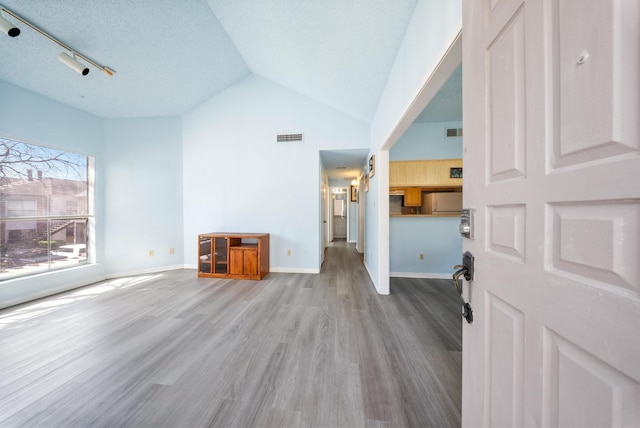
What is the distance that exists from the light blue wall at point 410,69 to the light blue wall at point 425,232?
86cm

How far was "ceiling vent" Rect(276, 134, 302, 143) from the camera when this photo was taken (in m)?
3.99

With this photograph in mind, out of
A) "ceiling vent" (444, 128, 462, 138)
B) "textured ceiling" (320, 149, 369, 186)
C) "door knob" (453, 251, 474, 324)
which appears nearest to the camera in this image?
"door knob" (453, 251, 474, 324)

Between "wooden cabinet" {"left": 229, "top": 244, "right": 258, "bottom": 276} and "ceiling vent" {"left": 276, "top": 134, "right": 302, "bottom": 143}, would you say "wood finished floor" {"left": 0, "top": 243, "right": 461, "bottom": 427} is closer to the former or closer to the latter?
"wooden cabinet" {"left": 229, "top": 244, "right": 258, "bottom": 276}

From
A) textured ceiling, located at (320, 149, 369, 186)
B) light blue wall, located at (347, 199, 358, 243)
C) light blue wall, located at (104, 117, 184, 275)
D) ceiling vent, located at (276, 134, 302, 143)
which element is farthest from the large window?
light blue wall, located at (347, 199, 358, 243)

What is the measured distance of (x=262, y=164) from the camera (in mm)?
4098

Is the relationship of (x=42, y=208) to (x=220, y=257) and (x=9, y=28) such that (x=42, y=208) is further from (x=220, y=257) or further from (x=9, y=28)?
(x=220, y=257)

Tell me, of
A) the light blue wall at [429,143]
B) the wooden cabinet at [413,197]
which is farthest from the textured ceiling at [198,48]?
the wooden cabinet at [413,197]

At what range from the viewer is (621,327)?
1.29ft

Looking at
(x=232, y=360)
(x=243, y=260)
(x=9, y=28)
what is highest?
(x=9, y=28)

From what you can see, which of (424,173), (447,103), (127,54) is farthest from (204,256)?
(447,103)

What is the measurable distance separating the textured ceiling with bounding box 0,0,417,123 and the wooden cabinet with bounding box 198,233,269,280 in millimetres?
2666

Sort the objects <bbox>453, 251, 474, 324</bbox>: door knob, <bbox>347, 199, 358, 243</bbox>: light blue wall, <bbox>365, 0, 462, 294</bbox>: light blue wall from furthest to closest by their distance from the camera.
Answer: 1. <bbox>347, 199, 358, 243</bbox>: light blue wall
2. <bbox>365, 0, 462, 294</bbox>: light blue wall
3. <bbox>453, 251, 474, 324</bbox>: door knob

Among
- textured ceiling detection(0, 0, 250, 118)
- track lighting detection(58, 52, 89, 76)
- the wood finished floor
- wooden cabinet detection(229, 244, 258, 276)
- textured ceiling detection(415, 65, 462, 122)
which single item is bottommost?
the wood finished floor

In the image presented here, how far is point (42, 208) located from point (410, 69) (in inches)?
199
